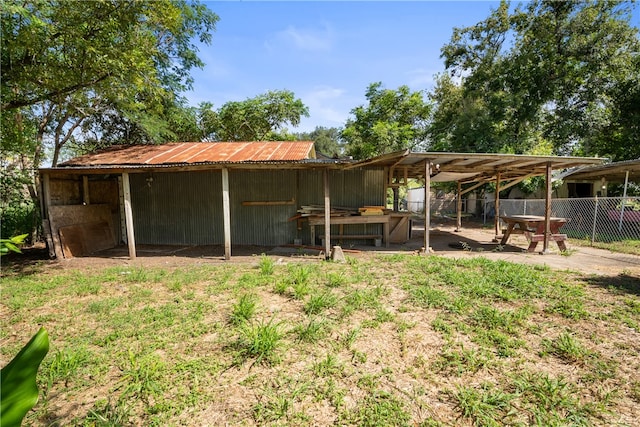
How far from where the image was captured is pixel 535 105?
15.6 metres

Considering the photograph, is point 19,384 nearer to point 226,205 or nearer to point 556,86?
point 226,205

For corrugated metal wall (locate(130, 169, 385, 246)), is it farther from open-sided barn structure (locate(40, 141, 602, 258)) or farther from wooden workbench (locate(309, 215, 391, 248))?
wooden workbench (locate(309, 215, 391, 248))

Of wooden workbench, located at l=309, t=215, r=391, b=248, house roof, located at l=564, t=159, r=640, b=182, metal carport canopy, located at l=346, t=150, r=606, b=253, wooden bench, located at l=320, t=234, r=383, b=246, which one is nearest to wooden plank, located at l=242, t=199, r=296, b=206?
wooden workbench, located at l=309, t=215, r=391, b=248

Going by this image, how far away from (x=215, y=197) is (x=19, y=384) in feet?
30.5

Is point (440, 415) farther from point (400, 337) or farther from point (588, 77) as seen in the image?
point (588, 77)

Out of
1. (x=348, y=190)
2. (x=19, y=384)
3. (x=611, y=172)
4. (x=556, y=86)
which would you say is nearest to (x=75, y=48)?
(x=348, y=190)

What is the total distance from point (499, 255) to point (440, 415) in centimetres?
615

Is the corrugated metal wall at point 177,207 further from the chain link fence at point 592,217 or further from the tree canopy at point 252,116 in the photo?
the chain link fence at point 592,217

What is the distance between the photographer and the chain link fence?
34.1 ft

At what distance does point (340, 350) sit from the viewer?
3.20 metres

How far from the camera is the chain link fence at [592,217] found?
10.4 meters

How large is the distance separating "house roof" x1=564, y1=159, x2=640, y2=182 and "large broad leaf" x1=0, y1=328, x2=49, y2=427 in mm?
13566

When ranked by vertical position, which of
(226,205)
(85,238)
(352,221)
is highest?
(226,205)

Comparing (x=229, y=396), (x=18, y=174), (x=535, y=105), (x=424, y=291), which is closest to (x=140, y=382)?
A: (x=229, y=396)
